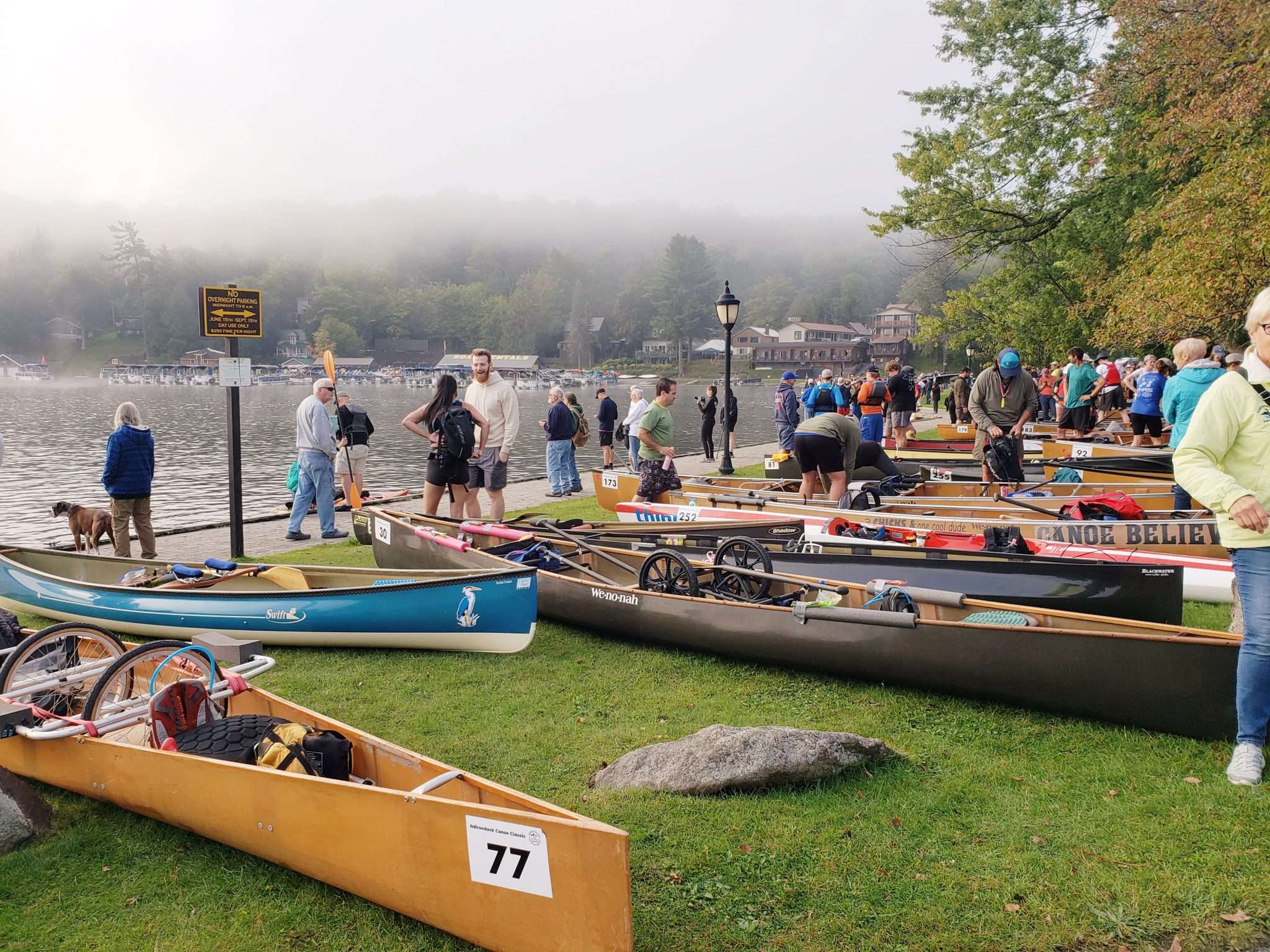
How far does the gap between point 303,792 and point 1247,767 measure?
4.30m

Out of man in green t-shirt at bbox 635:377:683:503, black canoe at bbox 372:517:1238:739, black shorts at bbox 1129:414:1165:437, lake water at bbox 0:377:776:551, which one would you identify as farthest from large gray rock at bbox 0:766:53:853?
black shorts at bbox 1129:414:1165:437

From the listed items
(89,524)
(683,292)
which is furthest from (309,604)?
(683,292)

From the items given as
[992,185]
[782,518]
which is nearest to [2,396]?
[992,185]

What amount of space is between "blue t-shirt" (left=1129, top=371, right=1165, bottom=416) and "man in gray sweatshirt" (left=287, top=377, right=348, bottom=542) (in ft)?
42.0

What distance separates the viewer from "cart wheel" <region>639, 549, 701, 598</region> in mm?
6895

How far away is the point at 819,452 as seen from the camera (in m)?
9.87

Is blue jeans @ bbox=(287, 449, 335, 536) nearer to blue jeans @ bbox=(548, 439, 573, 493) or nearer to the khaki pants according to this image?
the khaki pants

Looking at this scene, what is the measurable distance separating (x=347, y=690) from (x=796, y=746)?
3271 millimetres

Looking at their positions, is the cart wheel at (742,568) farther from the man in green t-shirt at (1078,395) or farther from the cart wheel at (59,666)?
the man in green t-shirt at (1078,395)

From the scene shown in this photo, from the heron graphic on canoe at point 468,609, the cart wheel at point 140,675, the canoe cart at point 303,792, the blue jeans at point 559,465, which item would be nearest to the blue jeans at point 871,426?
the blue jeans at point 559,465

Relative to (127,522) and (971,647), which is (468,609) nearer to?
(971,647)

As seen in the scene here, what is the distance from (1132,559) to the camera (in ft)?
25.3

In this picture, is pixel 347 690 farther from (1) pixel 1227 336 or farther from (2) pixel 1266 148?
(1) pixel 1227 336

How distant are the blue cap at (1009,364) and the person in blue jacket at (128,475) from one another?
31.1ft
